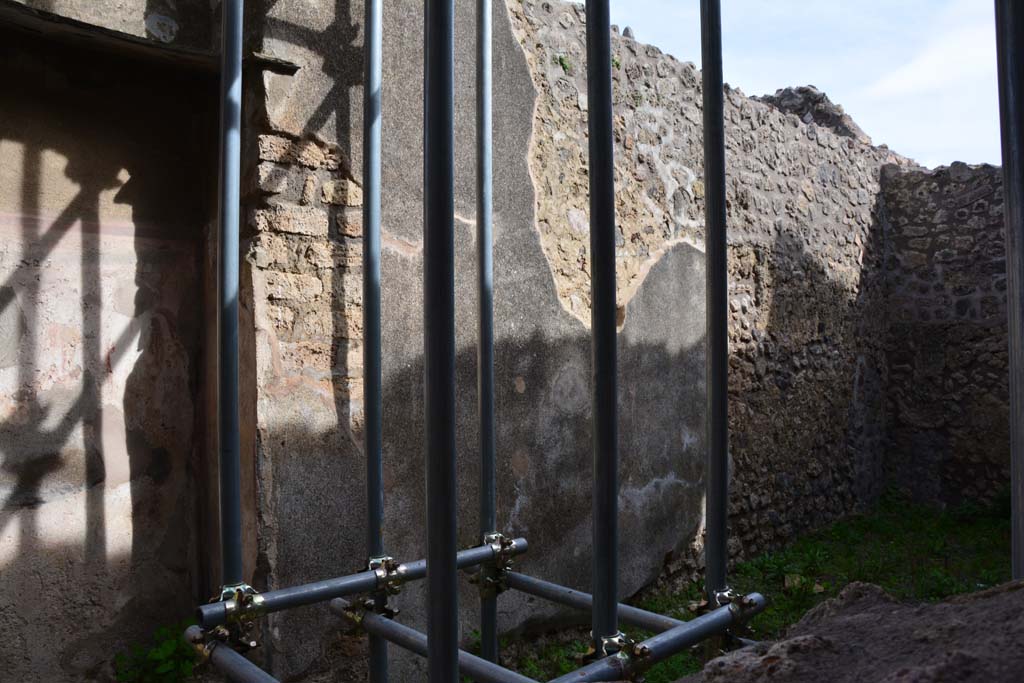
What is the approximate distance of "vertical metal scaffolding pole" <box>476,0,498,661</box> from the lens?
209 centimetres

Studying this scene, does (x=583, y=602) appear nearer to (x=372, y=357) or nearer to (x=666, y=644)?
(x=666, y=644)

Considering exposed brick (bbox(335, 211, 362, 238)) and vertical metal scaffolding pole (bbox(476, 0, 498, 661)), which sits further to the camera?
exposed brick (bbox(335, 211, 362, 238))

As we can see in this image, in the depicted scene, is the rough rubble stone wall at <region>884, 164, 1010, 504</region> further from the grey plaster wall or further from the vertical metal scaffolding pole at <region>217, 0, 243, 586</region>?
the vertical metal scaffolding pole at <region>217, 0, 243, 586</region>

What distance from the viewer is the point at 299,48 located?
246 cm

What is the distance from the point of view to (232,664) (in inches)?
60.4

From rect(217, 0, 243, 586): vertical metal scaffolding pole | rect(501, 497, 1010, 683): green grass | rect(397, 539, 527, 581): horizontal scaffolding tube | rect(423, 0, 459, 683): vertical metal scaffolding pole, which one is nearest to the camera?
rect(423, 0, 459, 683): vertical metal scaffolding pole

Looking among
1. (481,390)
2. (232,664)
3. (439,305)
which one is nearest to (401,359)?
(481,390)

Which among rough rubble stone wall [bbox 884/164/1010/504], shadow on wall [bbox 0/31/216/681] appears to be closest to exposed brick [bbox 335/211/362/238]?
shadow on wall [bbox 0/31/216/681]

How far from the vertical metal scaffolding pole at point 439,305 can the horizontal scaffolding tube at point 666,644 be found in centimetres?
30

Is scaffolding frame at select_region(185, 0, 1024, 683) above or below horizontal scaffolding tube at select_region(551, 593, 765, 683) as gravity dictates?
above

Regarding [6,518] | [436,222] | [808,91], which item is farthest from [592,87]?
[808,91]

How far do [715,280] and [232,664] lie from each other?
1.20m

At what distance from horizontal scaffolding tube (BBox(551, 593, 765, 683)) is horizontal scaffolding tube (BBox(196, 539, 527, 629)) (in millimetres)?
411

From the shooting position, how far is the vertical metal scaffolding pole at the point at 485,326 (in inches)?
82.4
